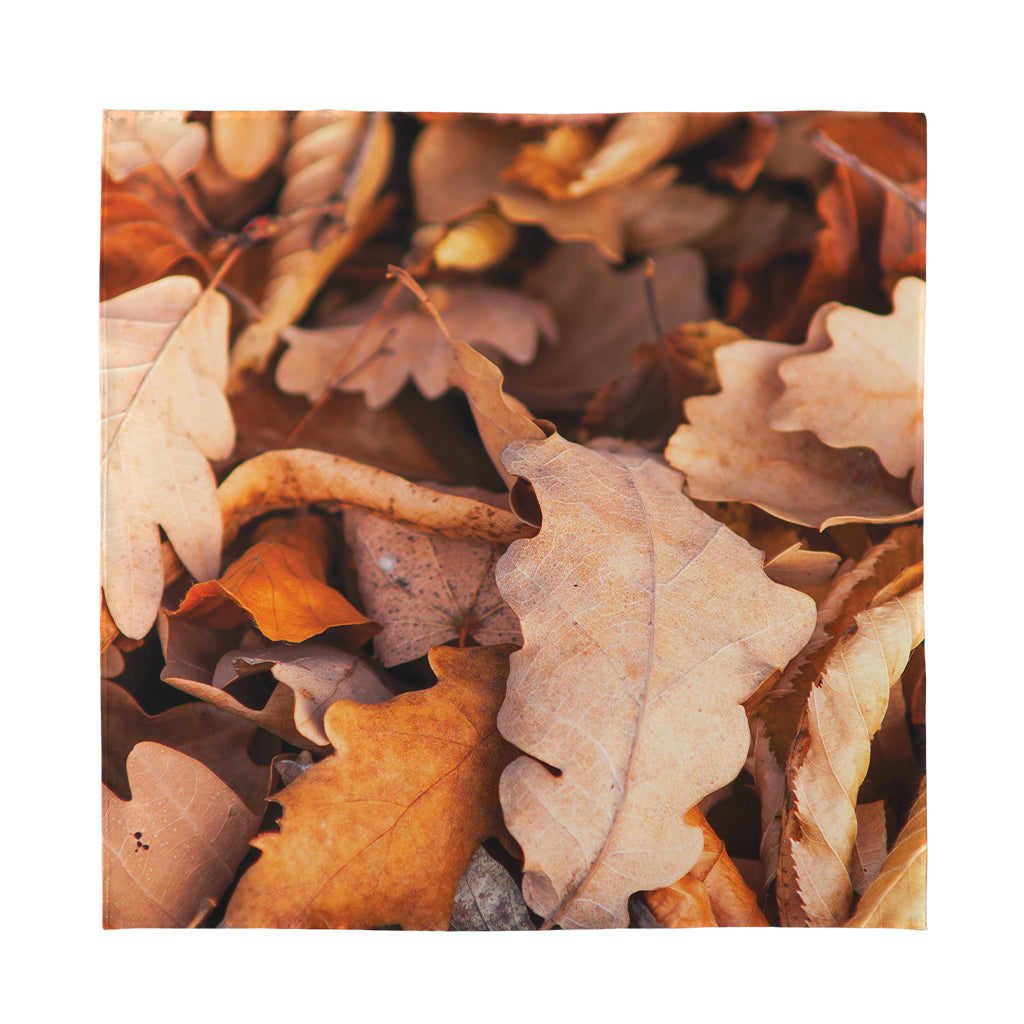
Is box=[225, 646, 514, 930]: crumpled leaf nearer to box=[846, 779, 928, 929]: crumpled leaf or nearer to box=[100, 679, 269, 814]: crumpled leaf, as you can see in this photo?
box=[100, 679, 269, 814]: crumpled leaf

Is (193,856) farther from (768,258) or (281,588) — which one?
(768,258)

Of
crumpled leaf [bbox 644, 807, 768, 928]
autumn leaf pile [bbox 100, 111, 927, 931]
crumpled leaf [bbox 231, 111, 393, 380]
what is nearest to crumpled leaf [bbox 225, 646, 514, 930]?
autumn leaf pile [bbox 100, 111, 927, 931]

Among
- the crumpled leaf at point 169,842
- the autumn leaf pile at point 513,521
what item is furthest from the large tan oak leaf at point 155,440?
the crumpled leaf at point 169,842

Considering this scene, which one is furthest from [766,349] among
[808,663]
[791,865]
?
[791,865]

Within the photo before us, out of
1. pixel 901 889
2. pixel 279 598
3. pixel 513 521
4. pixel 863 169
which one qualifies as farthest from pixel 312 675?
pixel 863 169

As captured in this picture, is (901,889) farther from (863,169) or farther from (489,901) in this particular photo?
(863,169)

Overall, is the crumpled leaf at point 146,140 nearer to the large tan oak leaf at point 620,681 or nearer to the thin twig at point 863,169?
the large tan oak leaf at point 620,681

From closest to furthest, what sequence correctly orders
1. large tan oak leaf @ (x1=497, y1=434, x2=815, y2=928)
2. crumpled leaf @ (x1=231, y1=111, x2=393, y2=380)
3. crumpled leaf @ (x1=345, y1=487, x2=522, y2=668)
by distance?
1. large tan oak leaf @ (x1=497, y1=434, x2=815, y2=928)
2. crumpled leaf @ (x1=345, y1=487, x2=522, y2=668)
3. crumpled leaf @ (x1=231, y1=111, x2=393, y2=380)

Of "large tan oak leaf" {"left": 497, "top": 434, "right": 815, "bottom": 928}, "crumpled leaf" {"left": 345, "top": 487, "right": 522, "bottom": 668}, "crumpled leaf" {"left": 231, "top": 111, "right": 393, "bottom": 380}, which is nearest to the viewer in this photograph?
"large tan oak leaf" {"left": 497, "top": 434, "right": 815, "bottom": 928}
